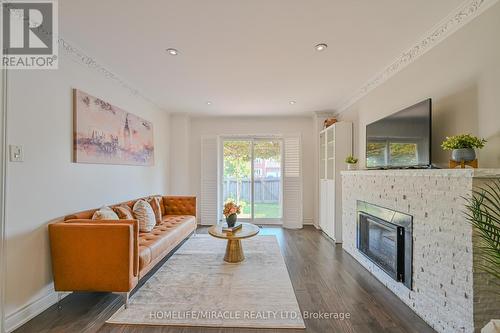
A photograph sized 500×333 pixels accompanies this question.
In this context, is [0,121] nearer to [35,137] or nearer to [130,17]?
[35,137]

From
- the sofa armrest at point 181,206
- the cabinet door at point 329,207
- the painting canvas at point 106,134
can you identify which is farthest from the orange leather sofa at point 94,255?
the cabinet door at point 329,207

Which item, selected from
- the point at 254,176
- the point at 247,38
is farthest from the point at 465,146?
the point at 254,176

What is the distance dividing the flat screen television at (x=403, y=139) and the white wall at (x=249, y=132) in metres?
2.35

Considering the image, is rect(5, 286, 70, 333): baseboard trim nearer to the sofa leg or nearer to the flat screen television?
the sofa leg

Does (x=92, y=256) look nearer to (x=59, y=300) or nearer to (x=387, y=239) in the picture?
(x=59, y=300)

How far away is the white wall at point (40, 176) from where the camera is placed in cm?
194

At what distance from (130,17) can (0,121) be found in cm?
130

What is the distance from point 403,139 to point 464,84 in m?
0.68

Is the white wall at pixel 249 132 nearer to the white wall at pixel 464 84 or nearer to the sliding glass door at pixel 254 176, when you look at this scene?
the sliding glass door at pixel 254 176

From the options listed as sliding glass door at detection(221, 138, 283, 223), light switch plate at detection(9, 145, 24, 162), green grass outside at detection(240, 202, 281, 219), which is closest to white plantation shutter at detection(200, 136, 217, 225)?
sliding glass door at detection(221, 138, 283, 223)

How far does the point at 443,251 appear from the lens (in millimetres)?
1864

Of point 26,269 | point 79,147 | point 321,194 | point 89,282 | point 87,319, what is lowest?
point 87,319

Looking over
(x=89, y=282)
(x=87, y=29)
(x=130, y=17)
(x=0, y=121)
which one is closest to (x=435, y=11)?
(x=130, y=17)

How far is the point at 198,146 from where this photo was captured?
570 cm
